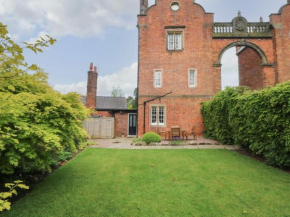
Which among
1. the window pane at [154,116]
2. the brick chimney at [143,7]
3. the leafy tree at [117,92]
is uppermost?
the brick chimney at [143,7]

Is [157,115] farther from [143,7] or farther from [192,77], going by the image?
[143,7]

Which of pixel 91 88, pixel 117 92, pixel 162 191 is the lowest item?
pixel 162 191

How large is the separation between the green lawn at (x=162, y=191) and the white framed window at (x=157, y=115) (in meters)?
7.61

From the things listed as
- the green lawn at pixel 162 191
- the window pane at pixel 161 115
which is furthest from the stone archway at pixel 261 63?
the green lawn at pixel 162 191

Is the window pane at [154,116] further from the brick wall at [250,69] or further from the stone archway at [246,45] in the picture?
the brick wall at [250,69]

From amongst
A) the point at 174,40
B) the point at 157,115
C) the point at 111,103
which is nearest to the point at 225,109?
the point at 157,115

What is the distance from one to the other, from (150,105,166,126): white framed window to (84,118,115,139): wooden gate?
157 inches

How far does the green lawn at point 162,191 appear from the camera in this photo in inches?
124

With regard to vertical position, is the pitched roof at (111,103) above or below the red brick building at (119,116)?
above

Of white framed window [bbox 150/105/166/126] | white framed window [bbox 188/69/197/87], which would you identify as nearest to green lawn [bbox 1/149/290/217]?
white framed window [bbox 150/105/166/126]

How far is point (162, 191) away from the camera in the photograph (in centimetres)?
391

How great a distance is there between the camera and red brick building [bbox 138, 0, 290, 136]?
13.6m

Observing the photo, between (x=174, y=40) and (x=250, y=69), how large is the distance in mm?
8290

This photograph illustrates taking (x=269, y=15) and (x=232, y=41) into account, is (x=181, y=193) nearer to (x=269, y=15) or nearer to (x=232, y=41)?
(x=232, y=41)
